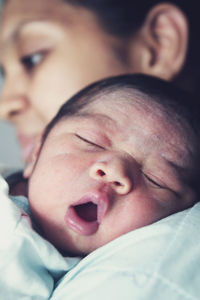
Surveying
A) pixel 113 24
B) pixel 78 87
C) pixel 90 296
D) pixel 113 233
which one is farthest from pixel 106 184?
pixel 113 24

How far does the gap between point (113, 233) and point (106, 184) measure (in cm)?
8

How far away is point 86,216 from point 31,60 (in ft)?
2.27

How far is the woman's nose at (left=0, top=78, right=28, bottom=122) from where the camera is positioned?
3.61 feet

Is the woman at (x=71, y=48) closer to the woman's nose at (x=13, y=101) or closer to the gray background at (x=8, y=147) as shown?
the woman's nose at (x=13, y=101)

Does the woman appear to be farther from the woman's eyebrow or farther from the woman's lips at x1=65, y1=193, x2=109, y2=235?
the woman's lips at x1=65, y1=193, x2=109, y2=235

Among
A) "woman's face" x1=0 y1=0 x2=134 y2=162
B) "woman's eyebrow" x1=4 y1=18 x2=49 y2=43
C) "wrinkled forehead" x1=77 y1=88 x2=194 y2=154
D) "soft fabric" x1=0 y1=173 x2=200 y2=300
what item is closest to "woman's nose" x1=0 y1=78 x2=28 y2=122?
"woman's face" x1=0 y1=0 x2=134 y2=162

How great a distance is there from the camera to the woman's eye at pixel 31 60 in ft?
3.70

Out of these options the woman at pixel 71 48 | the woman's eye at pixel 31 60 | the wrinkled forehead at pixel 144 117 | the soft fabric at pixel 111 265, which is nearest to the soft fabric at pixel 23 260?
the soft fabric at pixel 111 265

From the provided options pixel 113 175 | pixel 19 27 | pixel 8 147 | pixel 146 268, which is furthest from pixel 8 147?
pixel 146 268

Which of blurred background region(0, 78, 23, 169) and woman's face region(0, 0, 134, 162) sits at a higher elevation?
woman's face region(0, 0, 134, 162)

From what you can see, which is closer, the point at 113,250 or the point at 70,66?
the point at 113,250

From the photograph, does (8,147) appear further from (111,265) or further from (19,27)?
(111,265)

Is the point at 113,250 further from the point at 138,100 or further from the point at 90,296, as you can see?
the point at 138,100

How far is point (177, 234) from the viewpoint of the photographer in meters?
0.52
